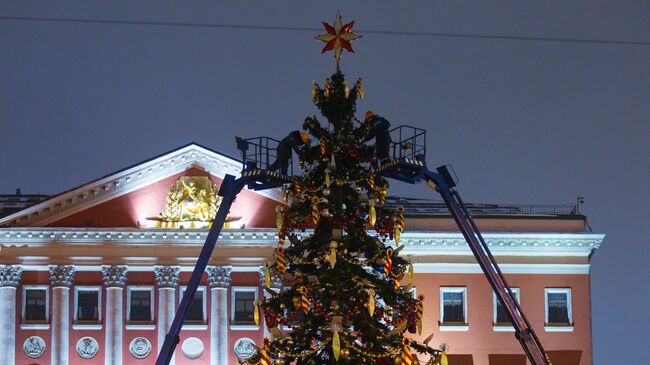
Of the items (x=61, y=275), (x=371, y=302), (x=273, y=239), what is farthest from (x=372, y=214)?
(x=61, y=275)

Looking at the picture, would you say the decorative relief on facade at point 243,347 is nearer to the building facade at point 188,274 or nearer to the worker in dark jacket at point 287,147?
the building facade at point 188,274

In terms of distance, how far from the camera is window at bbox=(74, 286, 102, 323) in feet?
185

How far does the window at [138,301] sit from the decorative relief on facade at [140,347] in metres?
0.89

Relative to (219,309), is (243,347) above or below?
below

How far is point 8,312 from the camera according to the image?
56.0 metres

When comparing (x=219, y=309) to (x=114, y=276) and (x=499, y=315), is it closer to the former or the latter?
(x=114, y=276)

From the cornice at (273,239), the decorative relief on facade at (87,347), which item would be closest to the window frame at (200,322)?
the cornice at (273,239)

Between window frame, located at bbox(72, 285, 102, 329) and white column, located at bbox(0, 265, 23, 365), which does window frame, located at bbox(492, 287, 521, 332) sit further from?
white column, located at bbox(0, 265, 23, 365)

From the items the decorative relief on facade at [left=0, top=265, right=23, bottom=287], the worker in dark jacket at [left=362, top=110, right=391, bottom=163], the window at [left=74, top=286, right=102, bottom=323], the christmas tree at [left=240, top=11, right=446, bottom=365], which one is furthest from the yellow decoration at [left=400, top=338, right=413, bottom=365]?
the decorative relief on facade at [left=0, top=265, right=23, bottom=287]

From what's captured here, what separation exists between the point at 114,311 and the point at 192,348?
3.19 metres

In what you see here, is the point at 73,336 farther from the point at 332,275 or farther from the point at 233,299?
the point at 332,275

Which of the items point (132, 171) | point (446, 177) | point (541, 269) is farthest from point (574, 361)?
point (446, 177)

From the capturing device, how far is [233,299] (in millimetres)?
56656

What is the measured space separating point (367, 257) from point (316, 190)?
5.34ft
